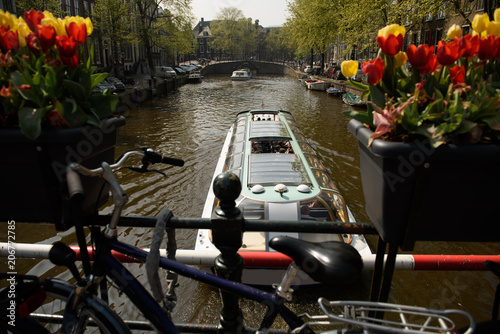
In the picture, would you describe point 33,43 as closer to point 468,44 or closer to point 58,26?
point 58,26

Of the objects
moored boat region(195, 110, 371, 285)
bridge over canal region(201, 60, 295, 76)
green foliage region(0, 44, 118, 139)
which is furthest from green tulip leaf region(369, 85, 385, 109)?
bridge over canal region(201, 60, 295, 76)

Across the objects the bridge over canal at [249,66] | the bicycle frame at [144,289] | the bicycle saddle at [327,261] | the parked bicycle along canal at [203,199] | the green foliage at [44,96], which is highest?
the bridge over canal at [249,66]

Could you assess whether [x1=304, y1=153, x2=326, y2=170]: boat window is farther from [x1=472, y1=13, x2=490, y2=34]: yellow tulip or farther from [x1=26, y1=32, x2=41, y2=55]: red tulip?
[x1=26, y1=32, x2=41, y2=55]: red tulip

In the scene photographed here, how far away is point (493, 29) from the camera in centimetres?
122

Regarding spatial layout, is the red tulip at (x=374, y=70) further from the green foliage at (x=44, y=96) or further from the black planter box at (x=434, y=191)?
the green foliage at (x=44, y=96)

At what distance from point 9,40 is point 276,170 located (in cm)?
568

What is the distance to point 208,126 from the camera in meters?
19.0

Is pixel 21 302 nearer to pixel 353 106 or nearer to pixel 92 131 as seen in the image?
pixel 92 131

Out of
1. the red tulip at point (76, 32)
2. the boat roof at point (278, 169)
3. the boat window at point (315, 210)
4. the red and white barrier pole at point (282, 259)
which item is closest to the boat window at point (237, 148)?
the boat roof at point (278, 169)

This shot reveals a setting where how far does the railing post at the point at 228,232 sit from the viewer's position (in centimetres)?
138

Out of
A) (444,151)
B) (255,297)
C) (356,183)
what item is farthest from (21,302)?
(356,183)

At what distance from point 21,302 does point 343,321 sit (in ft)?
3.89

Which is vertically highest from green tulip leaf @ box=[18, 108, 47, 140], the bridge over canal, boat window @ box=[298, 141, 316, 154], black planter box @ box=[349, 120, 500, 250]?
the bridge over canal

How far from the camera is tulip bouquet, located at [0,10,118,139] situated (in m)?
1.29
